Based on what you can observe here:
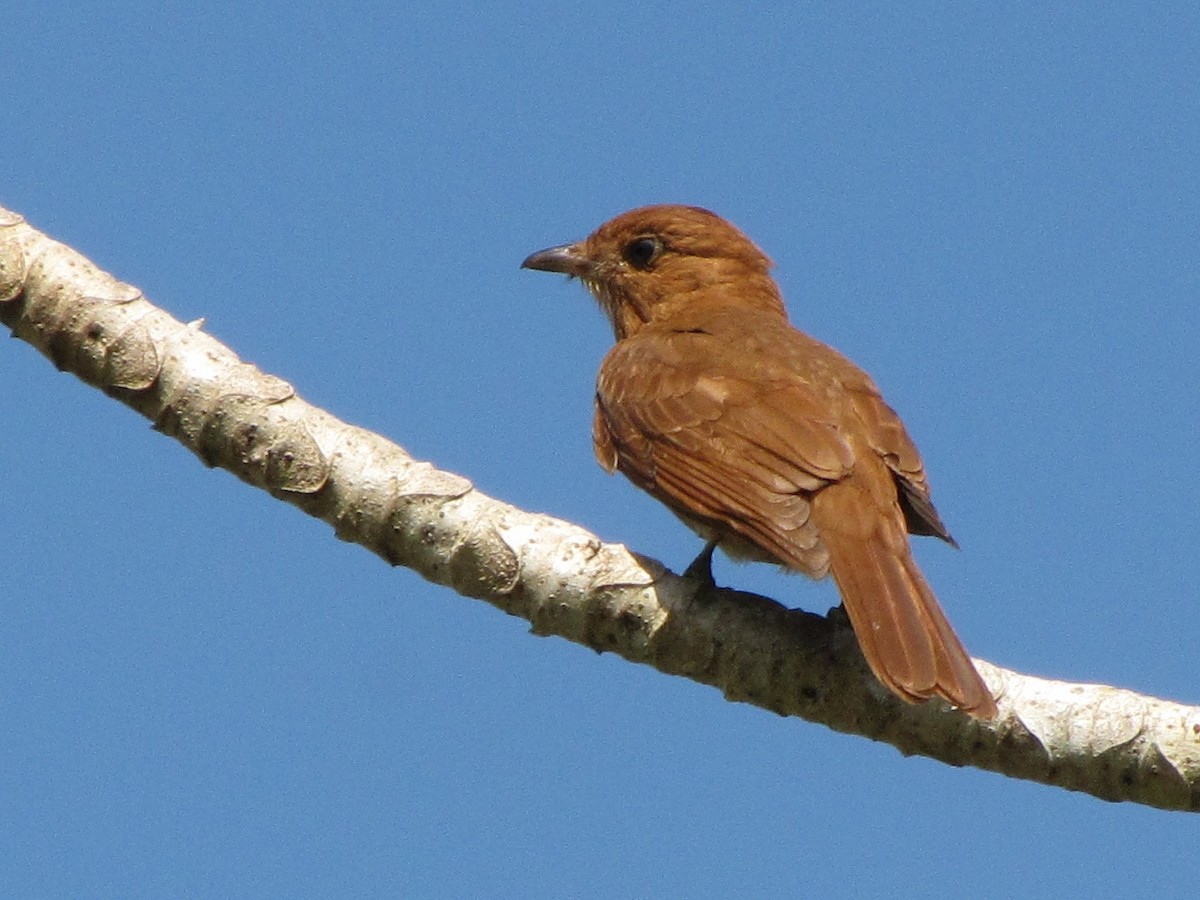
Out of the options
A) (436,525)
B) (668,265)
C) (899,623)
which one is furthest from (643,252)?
(899,623)

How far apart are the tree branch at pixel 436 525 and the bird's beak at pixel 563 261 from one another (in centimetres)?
284

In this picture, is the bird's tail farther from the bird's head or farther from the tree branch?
the bird's head

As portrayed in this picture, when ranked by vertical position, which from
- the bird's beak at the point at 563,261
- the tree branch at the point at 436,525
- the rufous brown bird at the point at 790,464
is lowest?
the tree branch at the point at 436,525

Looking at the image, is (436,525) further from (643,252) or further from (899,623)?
(643,252)

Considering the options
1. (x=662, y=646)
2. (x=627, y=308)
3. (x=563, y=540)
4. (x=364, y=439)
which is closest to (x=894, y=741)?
(x=662, y=646)

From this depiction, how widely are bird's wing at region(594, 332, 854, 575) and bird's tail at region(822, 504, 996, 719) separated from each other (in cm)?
10

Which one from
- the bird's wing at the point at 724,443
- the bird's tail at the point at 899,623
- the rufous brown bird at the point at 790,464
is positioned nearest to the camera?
the bird's tail at the point at 899,623

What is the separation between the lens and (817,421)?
16.5 ft

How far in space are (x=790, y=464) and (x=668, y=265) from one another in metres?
2.29

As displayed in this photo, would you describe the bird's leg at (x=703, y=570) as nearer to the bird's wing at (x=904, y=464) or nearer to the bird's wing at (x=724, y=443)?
the bird's wing at (x=724, y=443)

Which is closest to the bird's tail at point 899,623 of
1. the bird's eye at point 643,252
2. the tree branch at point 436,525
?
the tree branch at point 436,525

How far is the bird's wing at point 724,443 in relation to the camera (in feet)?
15.3

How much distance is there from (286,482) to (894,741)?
1747 mm

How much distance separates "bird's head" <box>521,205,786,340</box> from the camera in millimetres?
6867
